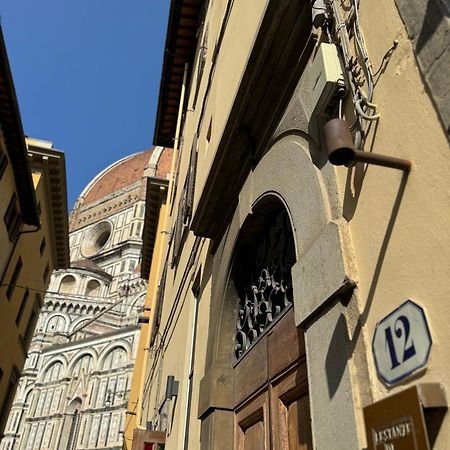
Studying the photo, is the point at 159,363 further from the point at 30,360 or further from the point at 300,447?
the point at 30,360

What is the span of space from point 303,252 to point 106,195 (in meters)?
69.2

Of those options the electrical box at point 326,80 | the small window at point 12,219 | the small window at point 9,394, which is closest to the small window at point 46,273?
the small window at point 9,394

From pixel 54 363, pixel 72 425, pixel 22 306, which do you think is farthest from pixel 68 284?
pixel 22 306

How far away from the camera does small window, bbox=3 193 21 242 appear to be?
616 inches

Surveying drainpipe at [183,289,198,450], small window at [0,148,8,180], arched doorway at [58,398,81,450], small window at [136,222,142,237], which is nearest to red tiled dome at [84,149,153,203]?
small window at [136,222,142,237]

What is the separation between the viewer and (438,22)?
190cm

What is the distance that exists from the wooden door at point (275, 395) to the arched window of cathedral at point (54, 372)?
36.7 metres

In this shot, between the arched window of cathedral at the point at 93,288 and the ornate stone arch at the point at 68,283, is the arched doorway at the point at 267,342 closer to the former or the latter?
the ornate stone arch at the point at 68,283

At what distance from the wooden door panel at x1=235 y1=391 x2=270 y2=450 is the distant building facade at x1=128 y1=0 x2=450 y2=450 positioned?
0.02 m

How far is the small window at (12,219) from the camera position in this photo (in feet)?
51.3

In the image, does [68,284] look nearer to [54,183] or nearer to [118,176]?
[118,176]

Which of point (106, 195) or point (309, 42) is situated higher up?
point (106, 195)

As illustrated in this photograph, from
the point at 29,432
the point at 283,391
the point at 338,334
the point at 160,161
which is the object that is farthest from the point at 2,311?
the point at 160,161

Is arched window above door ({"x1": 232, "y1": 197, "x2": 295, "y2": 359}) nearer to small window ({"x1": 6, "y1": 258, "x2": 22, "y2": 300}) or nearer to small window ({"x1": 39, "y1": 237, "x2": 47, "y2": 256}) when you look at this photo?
small window ({"x1": 6, "y1": 258, "x2": 22, "y2": 300})
